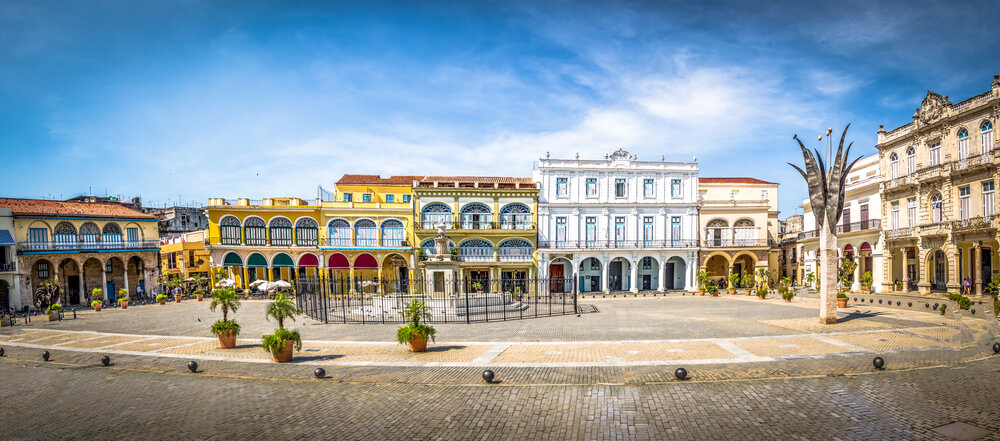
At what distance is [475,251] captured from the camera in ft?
125

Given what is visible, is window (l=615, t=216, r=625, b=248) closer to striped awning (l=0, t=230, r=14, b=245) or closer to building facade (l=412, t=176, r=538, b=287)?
building facade (l=412, t=176, r=538, b=287)

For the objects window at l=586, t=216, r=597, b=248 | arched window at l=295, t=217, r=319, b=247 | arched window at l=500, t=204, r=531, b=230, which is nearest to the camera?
arched window at l=500, t=204, r=531, b=230

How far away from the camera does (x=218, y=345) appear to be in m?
15.5

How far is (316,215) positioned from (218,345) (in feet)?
81.2

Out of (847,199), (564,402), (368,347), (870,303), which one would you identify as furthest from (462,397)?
(847,199)

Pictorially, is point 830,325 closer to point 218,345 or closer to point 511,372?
point 511,372

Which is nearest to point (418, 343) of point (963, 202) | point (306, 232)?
point (306, 232)

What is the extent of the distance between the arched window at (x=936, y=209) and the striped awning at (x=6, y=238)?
203 ft

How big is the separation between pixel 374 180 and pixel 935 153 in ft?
139

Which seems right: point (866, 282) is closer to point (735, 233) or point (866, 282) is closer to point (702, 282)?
point (735, 233)

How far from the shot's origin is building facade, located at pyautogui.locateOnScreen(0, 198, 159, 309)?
32.2 m

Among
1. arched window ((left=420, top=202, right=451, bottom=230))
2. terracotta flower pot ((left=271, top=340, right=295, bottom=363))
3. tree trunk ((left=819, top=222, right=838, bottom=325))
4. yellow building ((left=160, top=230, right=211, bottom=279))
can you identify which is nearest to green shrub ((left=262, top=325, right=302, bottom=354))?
terracotta flower pot ((left=271, top=340, right=295, bottom=363))

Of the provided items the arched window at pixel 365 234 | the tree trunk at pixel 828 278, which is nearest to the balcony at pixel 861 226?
the tree trunk at pixel 828 278

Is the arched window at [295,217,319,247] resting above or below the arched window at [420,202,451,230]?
below
